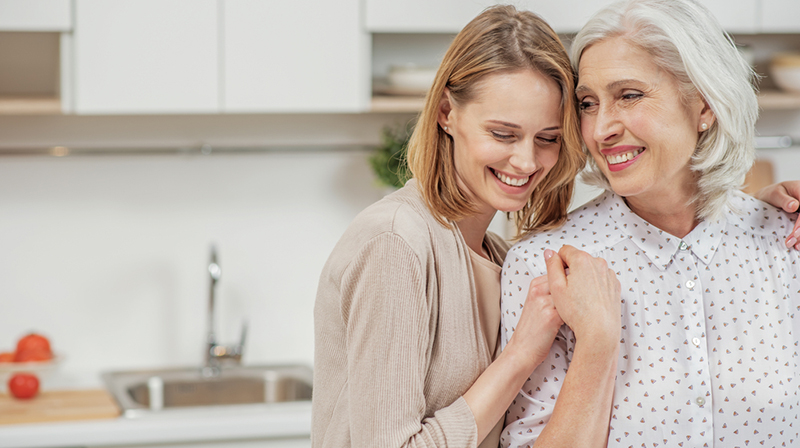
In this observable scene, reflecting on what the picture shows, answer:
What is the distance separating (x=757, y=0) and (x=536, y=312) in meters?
1.63

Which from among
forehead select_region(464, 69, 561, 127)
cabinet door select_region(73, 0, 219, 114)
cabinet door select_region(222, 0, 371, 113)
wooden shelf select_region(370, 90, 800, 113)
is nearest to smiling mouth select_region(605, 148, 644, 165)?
forehead select_region(464, 69, 561, 127)

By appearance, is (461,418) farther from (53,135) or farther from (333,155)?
(53,135)

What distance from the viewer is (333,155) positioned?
2.51 meters

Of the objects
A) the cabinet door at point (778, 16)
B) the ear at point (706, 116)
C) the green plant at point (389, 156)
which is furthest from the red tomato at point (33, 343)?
the cabinet door at point (778, 16)

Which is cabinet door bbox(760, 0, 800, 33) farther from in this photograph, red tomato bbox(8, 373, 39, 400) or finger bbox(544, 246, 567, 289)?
red tomato bbox(8, 373, 39, 400)

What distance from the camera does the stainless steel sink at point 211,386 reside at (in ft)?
7.62

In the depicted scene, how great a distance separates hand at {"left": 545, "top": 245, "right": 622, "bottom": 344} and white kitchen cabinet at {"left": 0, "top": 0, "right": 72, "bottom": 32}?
4.94 ft

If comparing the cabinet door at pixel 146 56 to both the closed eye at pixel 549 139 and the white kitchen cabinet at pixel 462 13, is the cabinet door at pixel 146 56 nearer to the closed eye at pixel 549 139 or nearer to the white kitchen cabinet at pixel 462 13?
the white kitchen cabinet at pixel 462 13

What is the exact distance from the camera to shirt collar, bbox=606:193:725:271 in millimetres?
1193

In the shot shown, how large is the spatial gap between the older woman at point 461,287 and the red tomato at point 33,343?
1.26m

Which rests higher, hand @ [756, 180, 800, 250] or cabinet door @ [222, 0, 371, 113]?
cabinet door @ [222, 0, 371, 113]

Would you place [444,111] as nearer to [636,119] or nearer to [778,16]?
[636,119]

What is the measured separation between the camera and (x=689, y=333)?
1.15 metres

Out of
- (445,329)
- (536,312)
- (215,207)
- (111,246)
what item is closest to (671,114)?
(536,312)
